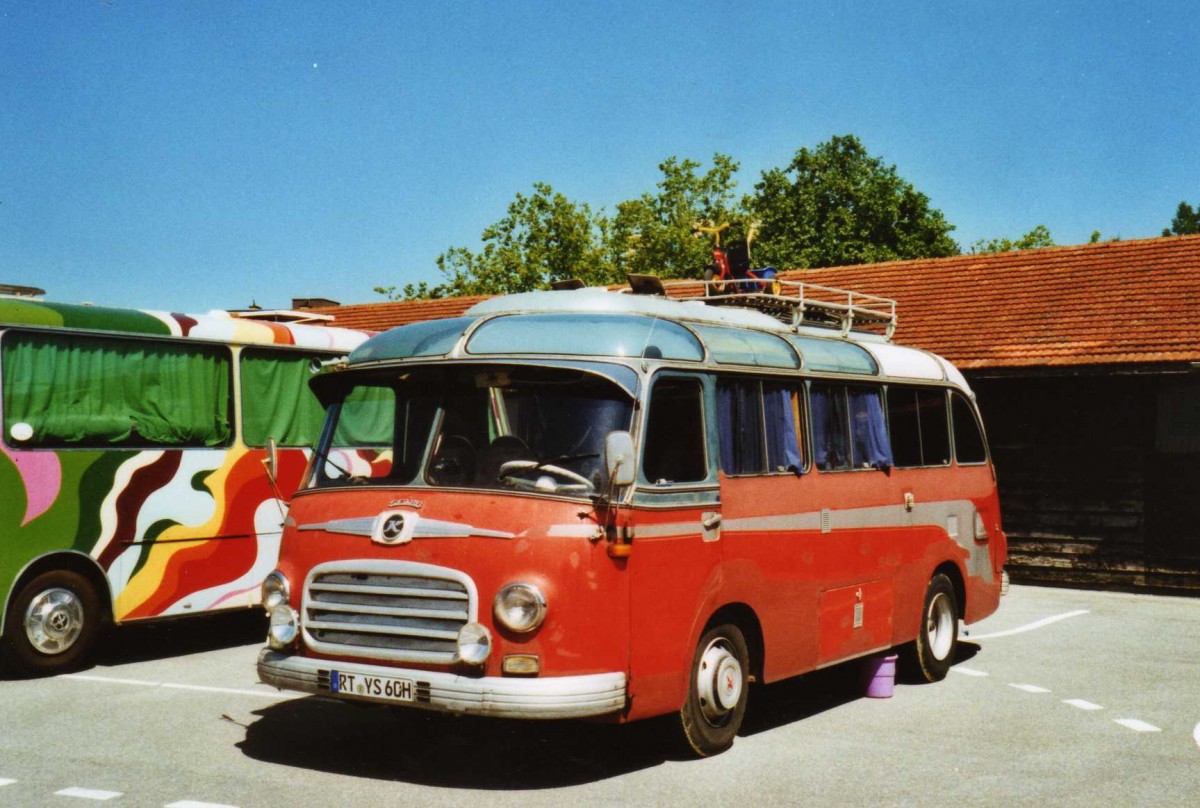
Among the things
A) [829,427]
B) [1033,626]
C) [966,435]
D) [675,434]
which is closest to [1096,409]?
[1033,626]

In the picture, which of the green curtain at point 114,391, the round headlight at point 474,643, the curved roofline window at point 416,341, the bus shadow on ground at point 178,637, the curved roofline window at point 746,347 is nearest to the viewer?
the round headlight at point 474,643

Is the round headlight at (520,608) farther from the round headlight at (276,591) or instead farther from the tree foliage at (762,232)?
the tree foliage at (762,232)

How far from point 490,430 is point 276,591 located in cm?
155

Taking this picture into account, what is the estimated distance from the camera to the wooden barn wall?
18.0 meters

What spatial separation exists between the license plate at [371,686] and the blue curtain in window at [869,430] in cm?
425

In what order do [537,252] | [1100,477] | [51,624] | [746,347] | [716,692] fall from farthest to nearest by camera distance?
[537,252] → [1100,477] → [51,624] → [746,347] → [716,692]

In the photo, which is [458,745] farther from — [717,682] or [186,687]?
[186,687]

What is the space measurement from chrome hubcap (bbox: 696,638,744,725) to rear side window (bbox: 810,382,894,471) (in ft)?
6.06

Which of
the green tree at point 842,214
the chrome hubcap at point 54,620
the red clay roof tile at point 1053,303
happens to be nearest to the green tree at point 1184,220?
the green tree at point 842,214

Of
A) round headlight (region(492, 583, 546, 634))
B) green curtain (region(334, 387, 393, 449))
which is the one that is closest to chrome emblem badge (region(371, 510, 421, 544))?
round headlight (region(492, 583, 546, 634))

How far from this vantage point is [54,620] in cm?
1052

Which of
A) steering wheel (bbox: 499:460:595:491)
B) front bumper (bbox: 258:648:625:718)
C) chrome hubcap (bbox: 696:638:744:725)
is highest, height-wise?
steering wheel (bbox: 499:460:595:491)

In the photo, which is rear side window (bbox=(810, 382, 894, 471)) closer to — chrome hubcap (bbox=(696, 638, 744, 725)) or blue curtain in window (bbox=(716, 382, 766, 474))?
blue curtain in window (bbox=(716, 382, 766, 474))

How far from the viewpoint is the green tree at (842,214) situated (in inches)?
2025
